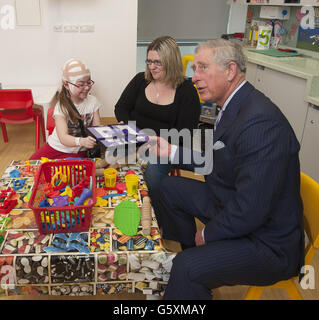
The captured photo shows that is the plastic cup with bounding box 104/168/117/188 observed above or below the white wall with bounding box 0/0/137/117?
below

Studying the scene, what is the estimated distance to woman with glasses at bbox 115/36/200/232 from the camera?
2.12 metres

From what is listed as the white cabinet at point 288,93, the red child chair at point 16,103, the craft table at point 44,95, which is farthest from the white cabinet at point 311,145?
the red child chair at point 16,103

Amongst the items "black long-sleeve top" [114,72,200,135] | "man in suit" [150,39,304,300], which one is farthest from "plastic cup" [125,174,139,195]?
"black long-sleeve top" [114,72,200,135]

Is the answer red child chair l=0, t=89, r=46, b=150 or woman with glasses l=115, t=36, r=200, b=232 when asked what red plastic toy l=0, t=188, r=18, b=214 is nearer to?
woman with glasses l=115, t=36, r=200, b=232

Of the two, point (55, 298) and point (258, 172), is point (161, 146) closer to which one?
point (258, 172)

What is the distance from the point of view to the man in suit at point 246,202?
4.05 ft

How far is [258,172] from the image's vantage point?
1.23 meters

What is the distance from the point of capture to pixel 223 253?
1.27m

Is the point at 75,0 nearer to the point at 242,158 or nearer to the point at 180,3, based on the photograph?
the point at 180,3

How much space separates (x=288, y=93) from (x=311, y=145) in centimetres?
55

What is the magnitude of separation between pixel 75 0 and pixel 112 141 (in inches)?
92.8

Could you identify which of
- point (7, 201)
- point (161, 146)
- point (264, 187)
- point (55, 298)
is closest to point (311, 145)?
point (161, 146)

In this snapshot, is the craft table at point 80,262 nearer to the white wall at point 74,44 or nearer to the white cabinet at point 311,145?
the white cabinet at point 311,145
